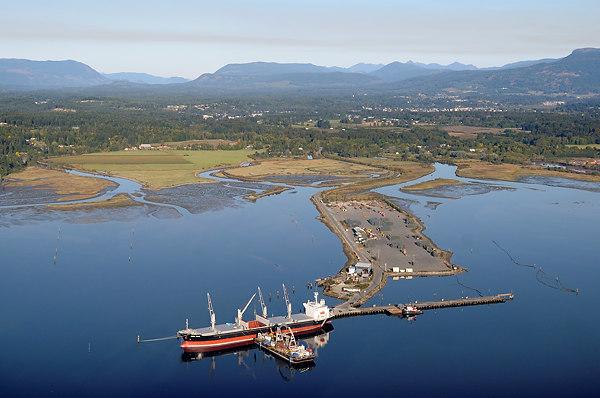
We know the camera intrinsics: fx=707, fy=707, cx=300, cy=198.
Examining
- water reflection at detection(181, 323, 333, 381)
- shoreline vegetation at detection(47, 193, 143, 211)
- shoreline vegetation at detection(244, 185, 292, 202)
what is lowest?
shoreline vegetation at detection(244, 185, 292, 202)

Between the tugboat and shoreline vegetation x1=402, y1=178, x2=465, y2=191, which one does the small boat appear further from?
shoreline vegetation x1=402, y1=178, x2=465, y2=191

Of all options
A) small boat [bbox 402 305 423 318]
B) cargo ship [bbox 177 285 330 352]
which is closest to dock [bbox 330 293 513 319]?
small boat [bbox 402 305 423 318]

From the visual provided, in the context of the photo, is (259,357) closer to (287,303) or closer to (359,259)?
(287,303)

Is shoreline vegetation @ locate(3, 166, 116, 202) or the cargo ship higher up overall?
the cargo ship

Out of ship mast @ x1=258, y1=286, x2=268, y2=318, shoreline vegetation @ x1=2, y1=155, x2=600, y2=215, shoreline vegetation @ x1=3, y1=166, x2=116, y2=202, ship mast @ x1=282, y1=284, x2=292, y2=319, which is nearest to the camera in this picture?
ship mast @ x1=258, y1=286, x2=268, y2=318

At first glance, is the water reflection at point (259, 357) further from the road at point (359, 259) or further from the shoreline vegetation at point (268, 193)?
the shoreline vegetation at point (268, 193)

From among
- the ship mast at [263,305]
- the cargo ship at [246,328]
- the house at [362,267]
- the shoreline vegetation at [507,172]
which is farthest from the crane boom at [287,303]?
the shoreline vegetation at [507,172]

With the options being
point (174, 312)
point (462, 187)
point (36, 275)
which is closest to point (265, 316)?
point (174, 312)
